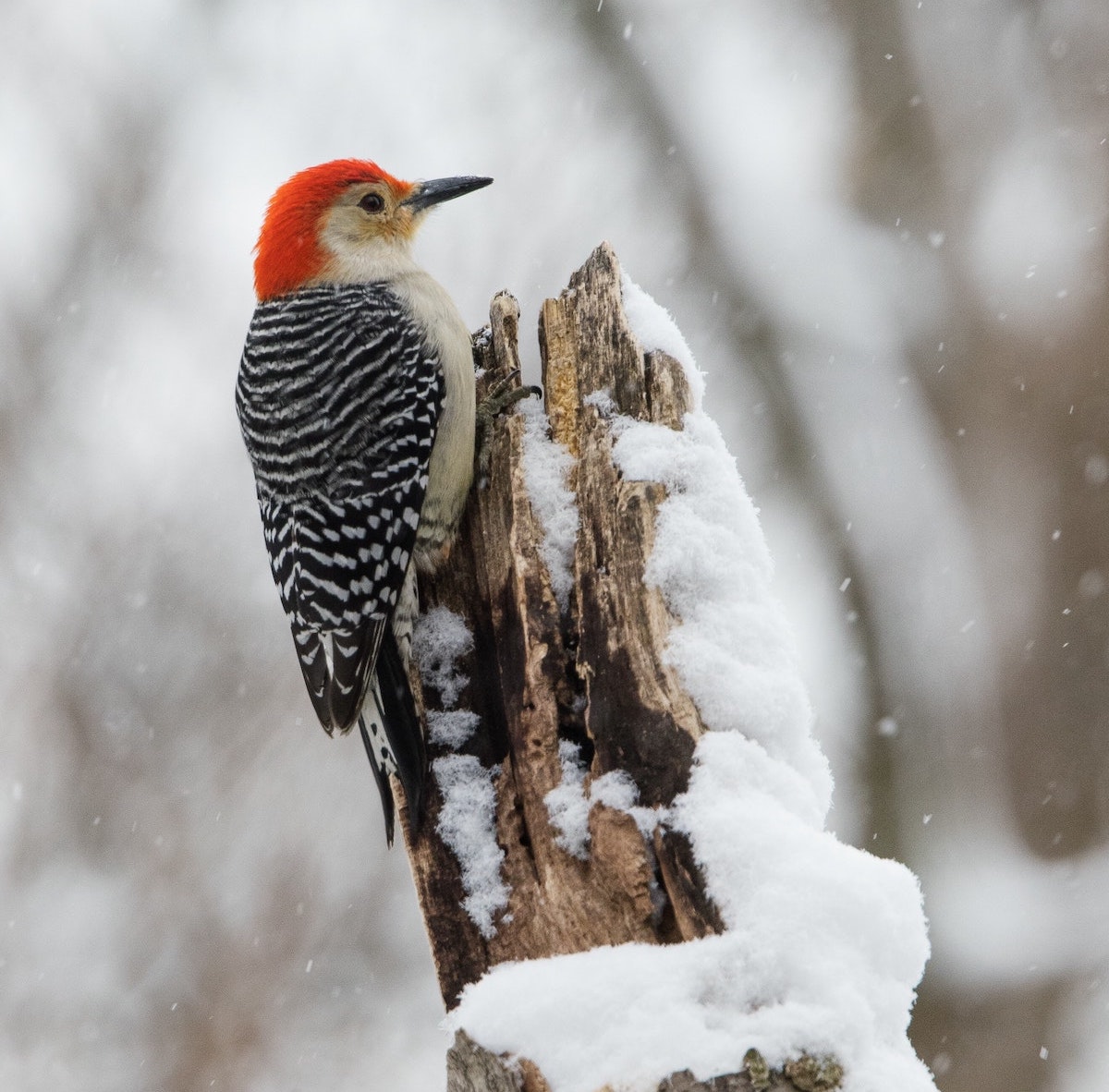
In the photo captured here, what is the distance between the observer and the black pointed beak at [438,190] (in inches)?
178

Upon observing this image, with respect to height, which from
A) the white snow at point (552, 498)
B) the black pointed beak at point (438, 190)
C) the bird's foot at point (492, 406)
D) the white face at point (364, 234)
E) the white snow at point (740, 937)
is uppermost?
the black pointed beak at point (438, 190)

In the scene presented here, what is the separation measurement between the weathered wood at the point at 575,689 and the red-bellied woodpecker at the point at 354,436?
13cm

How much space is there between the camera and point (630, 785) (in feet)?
8.04

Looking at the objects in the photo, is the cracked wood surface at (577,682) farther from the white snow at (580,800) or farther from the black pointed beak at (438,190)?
the black pointed beak at (438,190)

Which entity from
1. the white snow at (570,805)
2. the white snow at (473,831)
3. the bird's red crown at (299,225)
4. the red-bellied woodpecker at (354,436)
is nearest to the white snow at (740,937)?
the white snow at (570,805)

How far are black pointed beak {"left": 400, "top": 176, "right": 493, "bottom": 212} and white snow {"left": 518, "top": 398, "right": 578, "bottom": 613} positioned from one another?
4.87 ft

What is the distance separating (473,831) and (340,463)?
1.38 meters

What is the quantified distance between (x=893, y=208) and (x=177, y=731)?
5541mm

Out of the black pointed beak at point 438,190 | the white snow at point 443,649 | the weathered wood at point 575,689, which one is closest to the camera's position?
the weathered wood at point 575,689

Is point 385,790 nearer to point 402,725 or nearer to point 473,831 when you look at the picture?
point 402,725

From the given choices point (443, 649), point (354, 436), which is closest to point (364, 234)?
point (354, 436)

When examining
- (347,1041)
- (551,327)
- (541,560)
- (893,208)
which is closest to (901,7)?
(893,208)

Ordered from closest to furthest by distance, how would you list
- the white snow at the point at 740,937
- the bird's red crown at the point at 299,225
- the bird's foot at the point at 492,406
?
the white snow at the point at 740,937 → the bird's foot at the point at 492,406 → the bird's red crown at the point at 299,225

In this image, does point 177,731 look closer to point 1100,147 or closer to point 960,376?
point 960,376
